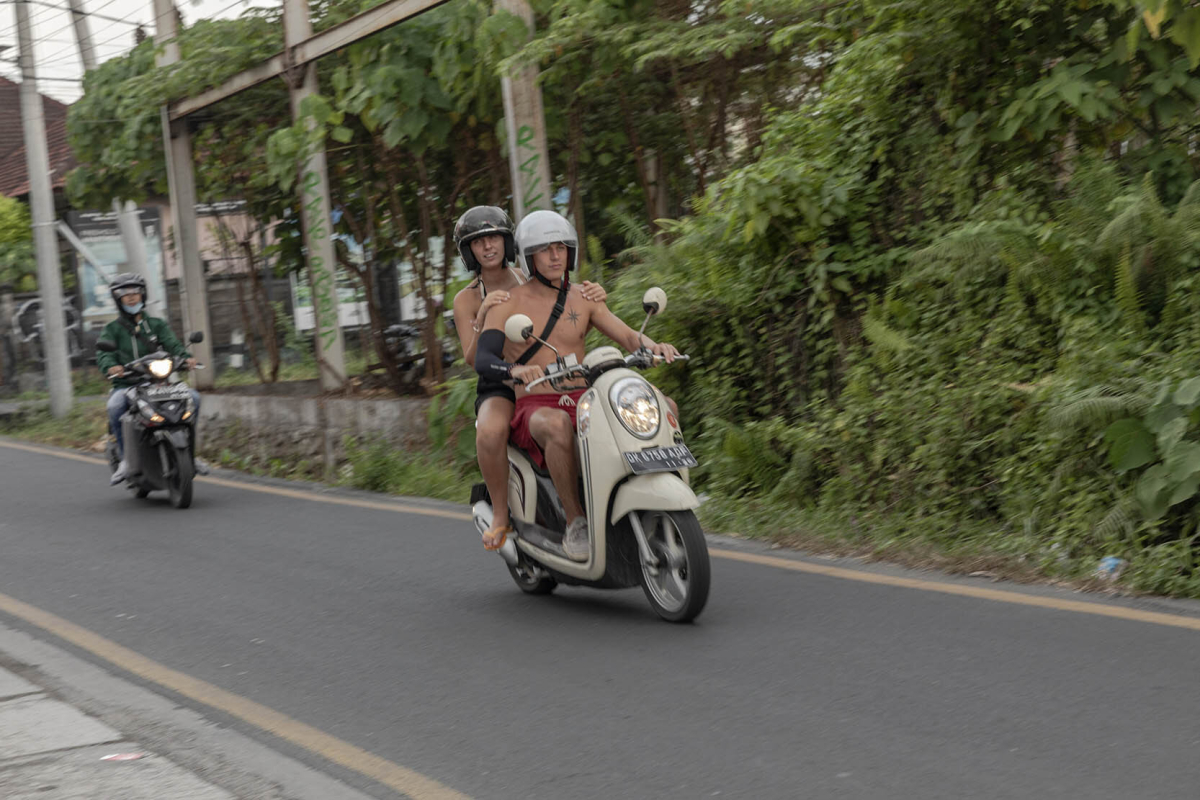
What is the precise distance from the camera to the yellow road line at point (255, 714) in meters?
4.64

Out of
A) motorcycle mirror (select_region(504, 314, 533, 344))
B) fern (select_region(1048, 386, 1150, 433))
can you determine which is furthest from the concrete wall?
fern (select_region(1048, 386, 1150, 433))

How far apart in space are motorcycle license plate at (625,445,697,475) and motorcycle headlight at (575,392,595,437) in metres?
0.29

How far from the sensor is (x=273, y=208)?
16219 millimetres

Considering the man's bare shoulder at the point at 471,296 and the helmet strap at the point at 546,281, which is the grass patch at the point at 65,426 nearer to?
the man's bare shoulder at the point at 471,296

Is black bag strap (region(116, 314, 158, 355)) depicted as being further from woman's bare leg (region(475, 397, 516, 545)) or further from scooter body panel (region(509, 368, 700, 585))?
scooter body panel (region(509, 368, 700, 585))

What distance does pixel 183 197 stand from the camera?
56.9ft

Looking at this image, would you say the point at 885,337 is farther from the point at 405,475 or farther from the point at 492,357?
the point at 405,475

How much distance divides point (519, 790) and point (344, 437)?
9531mm

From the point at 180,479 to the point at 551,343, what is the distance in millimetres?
5986

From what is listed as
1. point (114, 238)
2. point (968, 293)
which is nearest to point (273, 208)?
point (968, 293)

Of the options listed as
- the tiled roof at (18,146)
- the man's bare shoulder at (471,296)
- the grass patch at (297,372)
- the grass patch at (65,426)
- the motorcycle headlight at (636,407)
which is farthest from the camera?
the tiled roof at (18,146)

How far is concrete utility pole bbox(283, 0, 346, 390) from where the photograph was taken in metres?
14.0

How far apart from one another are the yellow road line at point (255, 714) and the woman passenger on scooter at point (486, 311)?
1.70 m

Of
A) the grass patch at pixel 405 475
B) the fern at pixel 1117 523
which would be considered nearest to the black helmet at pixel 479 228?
the fern at pixel 1117 523
